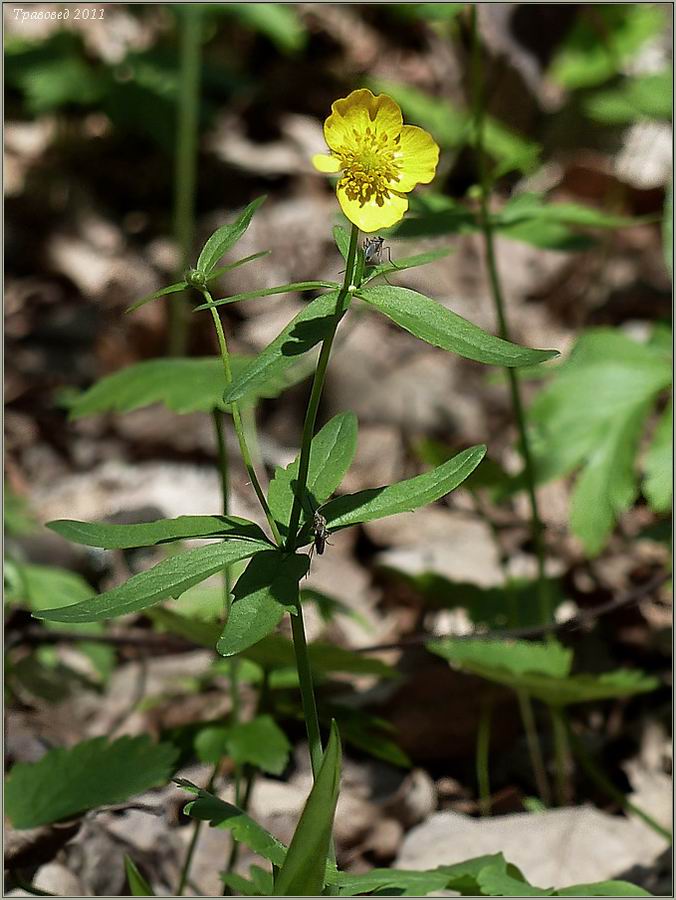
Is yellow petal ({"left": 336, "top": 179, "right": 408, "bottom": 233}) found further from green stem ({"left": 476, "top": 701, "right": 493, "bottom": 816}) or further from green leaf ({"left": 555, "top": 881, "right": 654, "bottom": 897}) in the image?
green stem ({"left": 476, "top": 701, "right": 493, "bottom": 816})

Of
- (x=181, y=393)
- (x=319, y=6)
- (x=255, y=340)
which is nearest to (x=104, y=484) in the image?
(x=255, y=340)

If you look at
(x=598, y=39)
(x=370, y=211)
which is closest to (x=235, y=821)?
(x=370, y=211)

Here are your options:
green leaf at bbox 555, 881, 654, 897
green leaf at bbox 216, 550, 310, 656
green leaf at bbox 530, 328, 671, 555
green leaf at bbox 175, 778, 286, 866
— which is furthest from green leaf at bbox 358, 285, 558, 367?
green leaf at bbox 530, 328, 671, 555

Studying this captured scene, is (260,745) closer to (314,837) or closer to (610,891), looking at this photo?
(610,891)

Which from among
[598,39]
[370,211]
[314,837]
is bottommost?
[314,837]

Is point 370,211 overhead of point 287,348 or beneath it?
overhead

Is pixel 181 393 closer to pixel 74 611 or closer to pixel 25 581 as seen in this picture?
pixel 25 581
